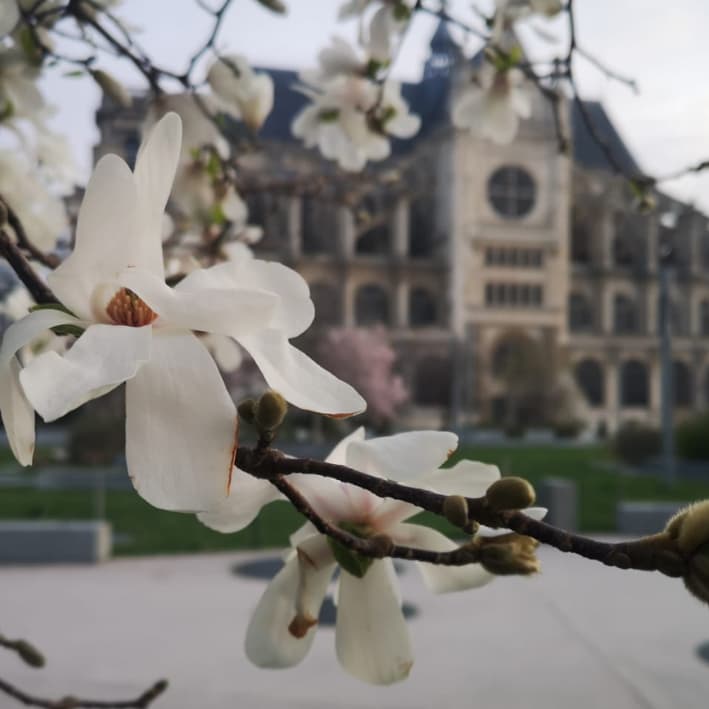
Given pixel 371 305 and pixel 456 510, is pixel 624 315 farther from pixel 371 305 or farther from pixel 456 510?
pixel 456 510

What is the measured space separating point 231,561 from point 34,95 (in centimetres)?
345

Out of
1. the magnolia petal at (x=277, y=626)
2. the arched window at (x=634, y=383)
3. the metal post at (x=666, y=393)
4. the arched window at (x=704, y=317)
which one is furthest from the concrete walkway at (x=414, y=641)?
the arched window at (x=704, y=317)

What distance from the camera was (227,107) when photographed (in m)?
0.71

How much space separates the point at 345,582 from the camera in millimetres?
302

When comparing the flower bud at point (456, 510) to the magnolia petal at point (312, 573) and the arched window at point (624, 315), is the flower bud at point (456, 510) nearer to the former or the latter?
the magnolia petal at point (312, 573)

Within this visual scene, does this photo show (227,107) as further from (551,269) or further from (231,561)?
(551,269)

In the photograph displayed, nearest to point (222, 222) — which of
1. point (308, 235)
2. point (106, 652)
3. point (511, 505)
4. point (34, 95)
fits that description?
point (34, 95)

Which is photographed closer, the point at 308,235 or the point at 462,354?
the point at 462,354

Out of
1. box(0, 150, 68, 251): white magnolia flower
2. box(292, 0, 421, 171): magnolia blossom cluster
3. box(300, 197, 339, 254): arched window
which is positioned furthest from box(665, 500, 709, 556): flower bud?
box(300, 197, 339, 254): arched window

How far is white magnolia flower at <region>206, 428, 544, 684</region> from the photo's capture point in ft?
0.97

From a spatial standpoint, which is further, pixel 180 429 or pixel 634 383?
pixel 634 383

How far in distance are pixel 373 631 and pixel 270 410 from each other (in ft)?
0.34

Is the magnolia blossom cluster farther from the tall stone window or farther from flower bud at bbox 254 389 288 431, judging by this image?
the tall stone window

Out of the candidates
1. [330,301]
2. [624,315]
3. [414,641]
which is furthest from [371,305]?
[414,641]
